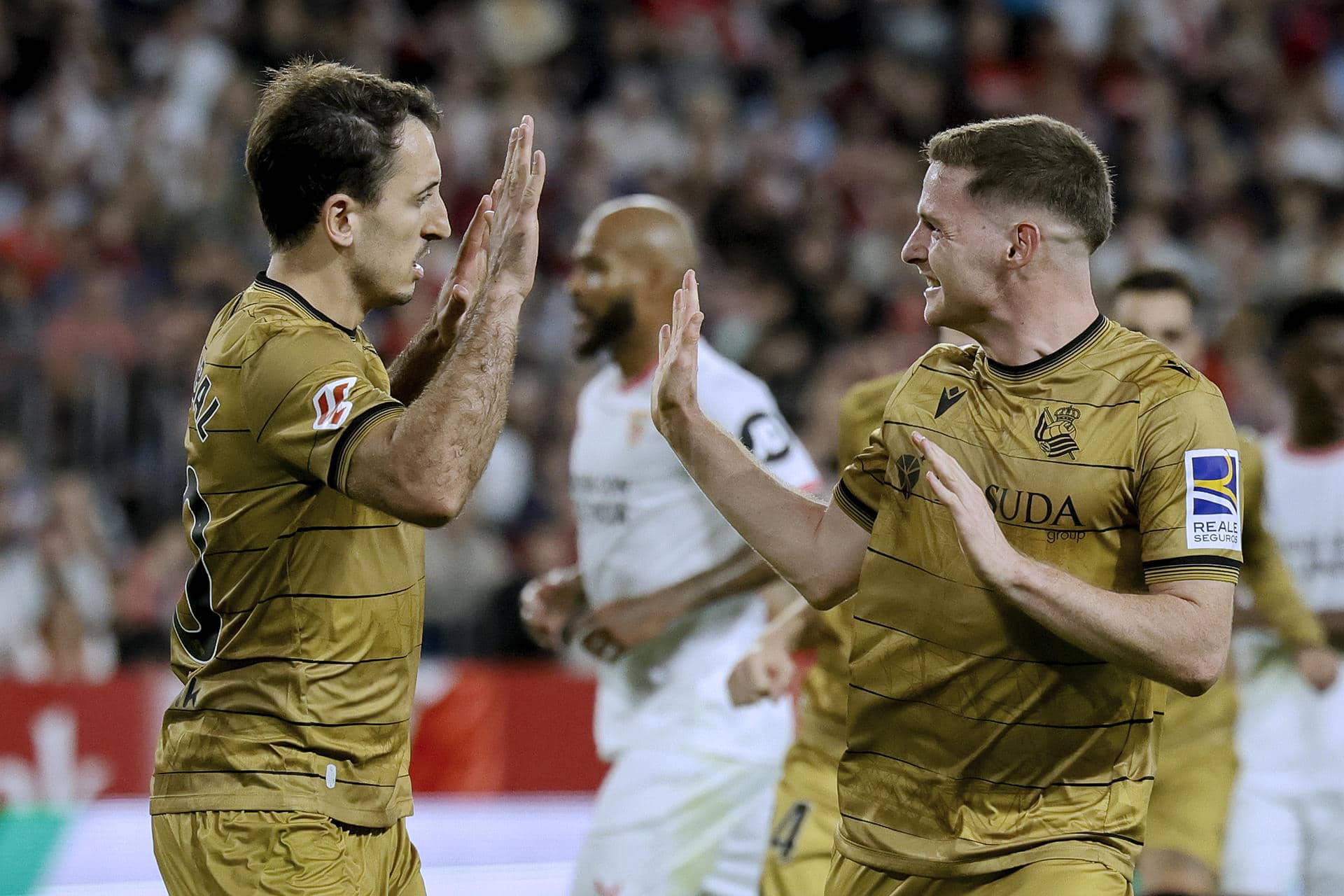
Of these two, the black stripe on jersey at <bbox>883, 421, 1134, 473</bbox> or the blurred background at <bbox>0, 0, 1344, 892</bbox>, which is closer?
the black stripe on jersey at <bbox>883, 421, 1134, 473</bbox>

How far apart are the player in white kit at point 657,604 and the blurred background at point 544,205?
217cm

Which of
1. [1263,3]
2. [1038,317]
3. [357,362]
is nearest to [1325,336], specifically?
[1038,317]

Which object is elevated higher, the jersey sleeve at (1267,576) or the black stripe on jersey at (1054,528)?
the black stripe on jersey at (1054,528)

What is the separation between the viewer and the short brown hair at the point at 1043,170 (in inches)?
142

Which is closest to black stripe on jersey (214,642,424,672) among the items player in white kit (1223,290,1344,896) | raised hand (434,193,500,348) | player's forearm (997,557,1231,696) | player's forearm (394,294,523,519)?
player's forearm (394,294,523,519)

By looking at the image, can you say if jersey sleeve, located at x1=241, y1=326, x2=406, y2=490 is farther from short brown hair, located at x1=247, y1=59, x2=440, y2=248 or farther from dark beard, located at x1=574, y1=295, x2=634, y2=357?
dark beard, located at x1=574, y1=295, x2=634, y2=357

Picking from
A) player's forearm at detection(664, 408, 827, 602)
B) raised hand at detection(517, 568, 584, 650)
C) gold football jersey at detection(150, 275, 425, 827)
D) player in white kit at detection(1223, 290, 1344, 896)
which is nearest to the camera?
gold football jersey at detection(150, 275, 425, 827)

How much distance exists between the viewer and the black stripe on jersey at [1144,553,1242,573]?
329 cm

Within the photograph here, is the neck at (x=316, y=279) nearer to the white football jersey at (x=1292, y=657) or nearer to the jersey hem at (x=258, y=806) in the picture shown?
the jersey hem at (x=258, y=806)

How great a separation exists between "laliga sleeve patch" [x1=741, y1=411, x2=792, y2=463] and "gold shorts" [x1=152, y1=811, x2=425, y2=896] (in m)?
2.47

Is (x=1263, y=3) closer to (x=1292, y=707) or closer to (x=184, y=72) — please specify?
(x=184, y=72)

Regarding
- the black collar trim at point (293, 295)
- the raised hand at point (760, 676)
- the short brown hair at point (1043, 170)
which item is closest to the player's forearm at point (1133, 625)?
the short brown hair at point (1043, 170)

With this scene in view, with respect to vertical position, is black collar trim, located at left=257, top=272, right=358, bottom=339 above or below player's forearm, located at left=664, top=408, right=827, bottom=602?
above

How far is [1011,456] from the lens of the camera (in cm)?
351
